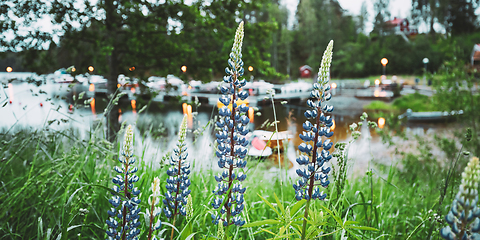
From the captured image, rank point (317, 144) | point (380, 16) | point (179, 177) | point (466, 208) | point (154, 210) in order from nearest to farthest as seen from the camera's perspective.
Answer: point (466, 208) → point (154, 210) → point (317, 144) → point (179, 177) → point (380, 16)

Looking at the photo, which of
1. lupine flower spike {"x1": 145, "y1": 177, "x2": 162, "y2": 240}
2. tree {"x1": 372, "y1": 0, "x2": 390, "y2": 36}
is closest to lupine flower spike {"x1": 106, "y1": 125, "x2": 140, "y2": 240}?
lupine flower spike {"x1": 145, "y1": 177, "x2": 162, "y2": 240}

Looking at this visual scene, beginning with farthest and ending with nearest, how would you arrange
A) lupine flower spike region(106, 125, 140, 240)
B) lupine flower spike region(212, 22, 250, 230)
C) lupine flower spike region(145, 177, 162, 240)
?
1. lupine flower spike region(212, 22, 250, 230)
2. lupine flower spike region(106, 125, 140, 240)
3. lupine flower spike region(145, 177, 162, 240)

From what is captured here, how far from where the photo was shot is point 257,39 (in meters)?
6.09

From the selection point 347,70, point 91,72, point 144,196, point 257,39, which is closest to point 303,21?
point 347,70

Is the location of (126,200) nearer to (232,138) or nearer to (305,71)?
(232,138)

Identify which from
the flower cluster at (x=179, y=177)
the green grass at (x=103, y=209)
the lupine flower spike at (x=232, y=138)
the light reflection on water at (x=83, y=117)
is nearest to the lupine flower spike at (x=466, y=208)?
the green grass at (x=103, y=209)

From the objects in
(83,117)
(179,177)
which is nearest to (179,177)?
(179,177)

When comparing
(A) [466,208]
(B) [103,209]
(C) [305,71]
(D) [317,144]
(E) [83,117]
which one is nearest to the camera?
(A) [466,208]

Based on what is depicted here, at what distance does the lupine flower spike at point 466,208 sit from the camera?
0.61 metres

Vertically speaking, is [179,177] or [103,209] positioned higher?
[179,177]

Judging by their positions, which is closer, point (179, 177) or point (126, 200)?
point (126, 200)

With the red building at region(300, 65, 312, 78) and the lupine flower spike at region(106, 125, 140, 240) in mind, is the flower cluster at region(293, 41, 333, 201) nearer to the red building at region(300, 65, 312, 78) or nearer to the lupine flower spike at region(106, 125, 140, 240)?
the lupine flower spike at region(106, 125, 140, 240)

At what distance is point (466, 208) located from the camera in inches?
25.5

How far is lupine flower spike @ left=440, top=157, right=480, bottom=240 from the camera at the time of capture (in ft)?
2.00
